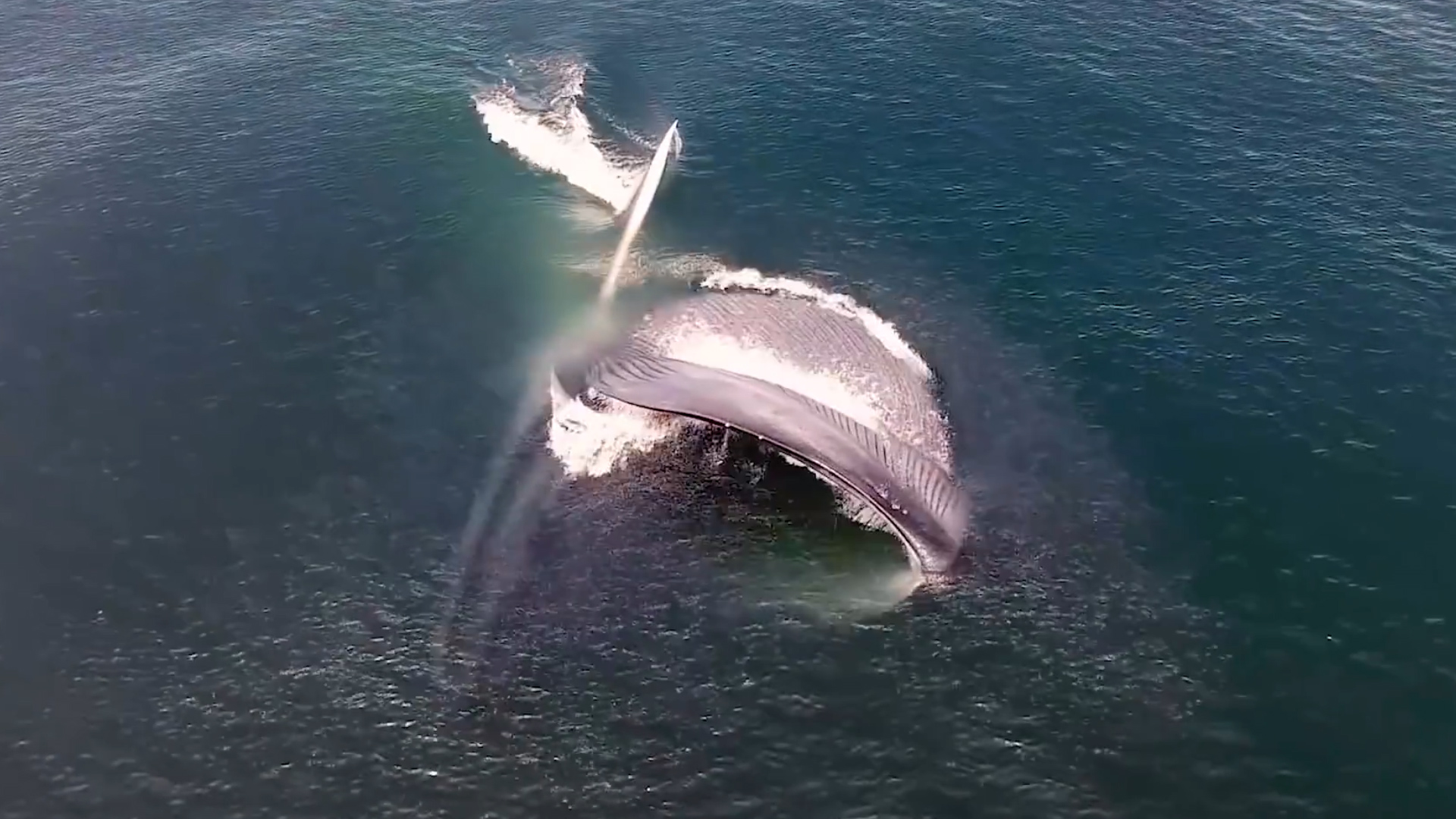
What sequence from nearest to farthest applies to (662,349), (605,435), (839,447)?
(839,447) < (605,435) < (662,349)

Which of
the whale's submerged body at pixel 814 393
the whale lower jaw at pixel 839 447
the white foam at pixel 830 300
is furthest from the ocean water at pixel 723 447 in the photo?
the whale lower jaw at pixel 839 447

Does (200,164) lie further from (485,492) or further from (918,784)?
(918,784)

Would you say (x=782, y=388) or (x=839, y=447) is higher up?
(x=782, y=388)

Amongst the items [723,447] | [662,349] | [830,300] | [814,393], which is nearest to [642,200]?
[830,300]

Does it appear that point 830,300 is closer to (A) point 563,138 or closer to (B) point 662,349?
(B) point 662,349

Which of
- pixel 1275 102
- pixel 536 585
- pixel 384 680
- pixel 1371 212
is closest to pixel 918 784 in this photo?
pixel 536 585

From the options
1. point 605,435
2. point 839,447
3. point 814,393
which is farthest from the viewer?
point 605,435

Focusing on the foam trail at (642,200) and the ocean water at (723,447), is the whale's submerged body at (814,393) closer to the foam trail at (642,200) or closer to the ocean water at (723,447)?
the ocean water at (723,447)
